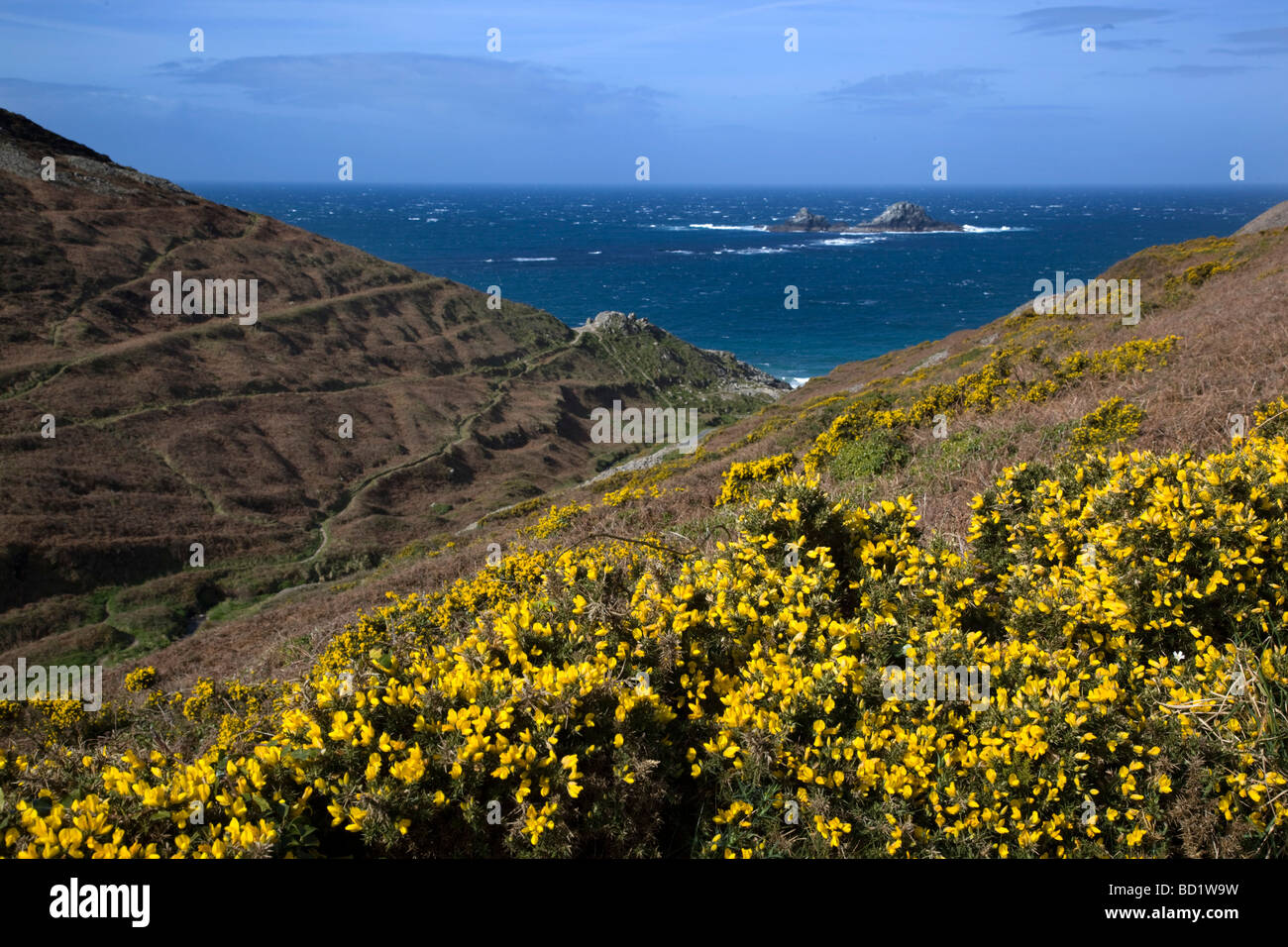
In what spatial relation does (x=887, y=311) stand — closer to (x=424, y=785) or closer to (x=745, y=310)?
(x=745, y=310)

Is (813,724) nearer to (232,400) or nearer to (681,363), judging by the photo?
(232,400)

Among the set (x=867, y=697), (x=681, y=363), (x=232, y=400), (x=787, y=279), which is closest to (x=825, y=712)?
(x=867, y=697)

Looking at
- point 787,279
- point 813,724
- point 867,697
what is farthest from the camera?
point 787,279

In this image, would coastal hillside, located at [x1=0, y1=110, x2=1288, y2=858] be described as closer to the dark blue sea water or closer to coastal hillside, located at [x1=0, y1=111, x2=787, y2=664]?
coastal hillside, located at [x1=0, y1=111, x2=787, y2=664]

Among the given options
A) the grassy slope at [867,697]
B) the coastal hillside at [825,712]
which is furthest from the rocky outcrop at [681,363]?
the coastal hillside at [825,712]

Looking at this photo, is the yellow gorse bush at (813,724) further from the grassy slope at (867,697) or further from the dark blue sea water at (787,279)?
the dark blue sea water at (787,279)

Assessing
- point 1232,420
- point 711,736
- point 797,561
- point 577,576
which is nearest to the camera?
point 711,736

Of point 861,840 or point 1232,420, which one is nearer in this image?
point 861,840
